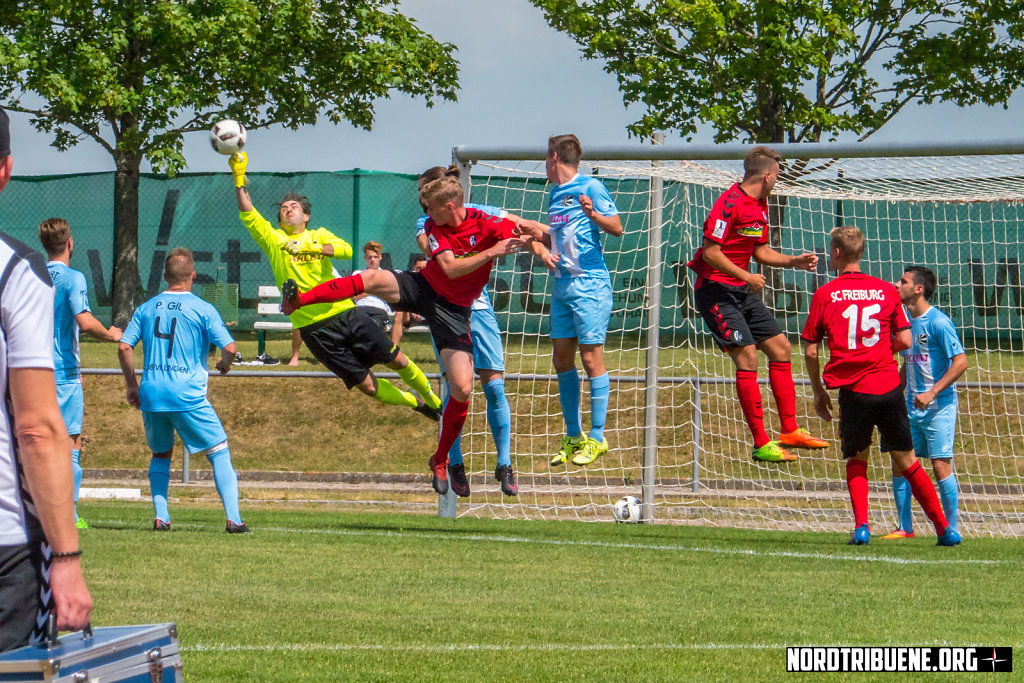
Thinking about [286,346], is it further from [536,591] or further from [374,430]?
[536,591]

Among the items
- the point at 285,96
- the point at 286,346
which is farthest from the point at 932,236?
the point at 285,96

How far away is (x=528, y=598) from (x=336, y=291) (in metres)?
2.64

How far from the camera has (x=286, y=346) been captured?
840 inches

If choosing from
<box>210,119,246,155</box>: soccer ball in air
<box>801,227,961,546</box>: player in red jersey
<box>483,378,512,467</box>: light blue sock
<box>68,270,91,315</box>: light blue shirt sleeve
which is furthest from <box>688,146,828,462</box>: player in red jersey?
<box>68,270,91,315</box>: light blue shirt sleeve

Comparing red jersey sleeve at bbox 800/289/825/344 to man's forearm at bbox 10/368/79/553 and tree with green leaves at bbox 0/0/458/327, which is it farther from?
tree with green leaves at bbox 0/0/458/327

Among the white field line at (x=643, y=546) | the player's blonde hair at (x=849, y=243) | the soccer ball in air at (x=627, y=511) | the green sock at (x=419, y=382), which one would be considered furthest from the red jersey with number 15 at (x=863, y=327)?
the green sock at (x=419, y=382)

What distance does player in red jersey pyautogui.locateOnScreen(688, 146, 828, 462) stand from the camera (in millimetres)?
8914

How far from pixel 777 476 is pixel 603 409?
263 inches

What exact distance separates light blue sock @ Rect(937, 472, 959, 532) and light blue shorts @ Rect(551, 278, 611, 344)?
3.28 meters

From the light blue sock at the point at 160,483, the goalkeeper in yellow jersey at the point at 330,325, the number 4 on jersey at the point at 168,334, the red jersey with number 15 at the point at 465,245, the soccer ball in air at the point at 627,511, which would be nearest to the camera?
the red jersey with number 15 at the point at 465,245

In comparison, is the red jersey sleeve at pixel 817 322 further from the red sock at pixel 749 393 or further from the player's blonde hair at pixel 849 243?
the red sock at pixel 749 393

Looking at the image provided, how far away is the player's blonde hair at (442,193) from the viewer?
884 centimetres

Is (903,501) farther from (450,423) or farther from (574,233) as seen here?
(450,423)

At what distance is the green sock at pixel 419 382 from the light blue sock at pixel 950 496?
4289 millimetres
